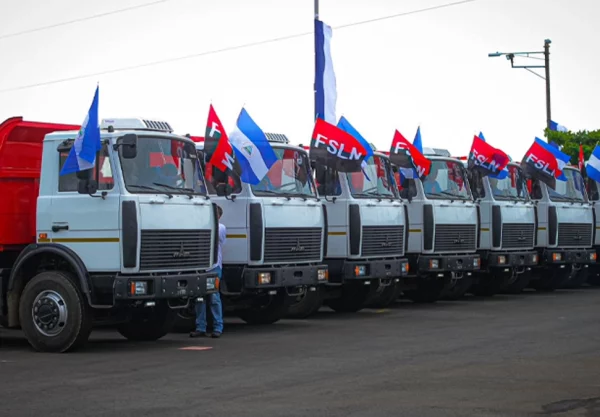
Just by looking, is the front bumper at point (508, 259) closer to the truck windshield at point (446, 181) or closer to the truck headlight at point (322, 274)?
the truck windshield at point (446, 181)

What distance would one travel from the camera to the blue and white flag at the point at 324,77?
89.8 feet

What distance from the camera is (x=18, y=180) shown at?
50.8ft

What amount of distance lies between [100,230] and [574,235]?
15.1 metres

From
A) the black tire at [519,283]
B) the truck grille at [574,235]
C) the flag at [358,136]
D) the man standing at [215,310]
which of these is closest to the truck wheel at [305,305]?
the flag at [358,136]

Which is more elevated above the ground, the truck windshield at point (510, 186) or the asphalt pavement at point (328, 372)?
the truck windshield at point (510, 186)

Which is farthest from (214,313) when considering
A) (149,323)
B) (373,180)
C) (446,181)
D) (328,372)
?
(446,181)

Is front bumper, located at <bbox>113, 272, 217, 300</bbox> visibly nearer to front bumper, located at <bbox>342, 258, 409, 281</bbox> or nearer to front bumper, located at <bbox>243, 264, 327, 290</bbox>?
front bumper, located at <bbox>243, 264, 327, 290</bbox>

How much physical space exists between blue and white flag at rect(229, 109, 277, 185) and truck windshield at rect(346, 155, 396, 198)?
2759 mm

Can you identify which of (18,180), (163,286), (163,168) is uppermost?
(163,168)

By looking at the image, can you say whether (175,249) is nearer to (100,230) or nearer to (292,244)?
(100,230)

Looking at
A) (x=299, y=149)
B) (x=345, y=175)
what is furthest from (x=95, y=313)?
(x=345, y=175)

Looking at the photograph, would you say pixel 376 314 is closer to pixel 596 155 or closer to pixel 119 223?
pixel 119 223

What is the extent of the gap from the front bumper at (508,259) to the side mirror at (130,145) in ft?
38.7

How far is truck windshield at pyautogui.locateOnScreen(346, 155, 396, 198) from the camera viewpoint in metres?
20.4
